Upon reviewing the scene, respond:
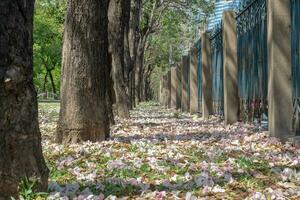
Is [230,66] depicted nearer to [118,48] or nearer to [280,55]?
[280,55]

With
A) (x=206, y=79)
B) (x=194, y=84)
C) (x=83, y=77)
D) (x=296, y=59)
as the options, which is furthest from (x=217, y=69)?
(x=83, y=77)

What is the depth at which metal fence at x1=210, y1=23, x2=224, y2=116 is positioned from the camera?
14.0 m

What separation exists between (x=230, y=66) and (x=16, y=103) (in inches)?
324

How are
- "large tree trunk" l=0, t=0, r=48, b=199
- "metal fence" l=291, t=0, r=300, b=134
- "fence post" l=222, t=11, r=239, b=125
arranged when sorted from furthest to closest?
"fence post" l=222, t=11, r=239, b=125, "metal fence" l=291, t=0, r=300, b=134, "large tree trunk" l=0, t=0, r=48, b=199

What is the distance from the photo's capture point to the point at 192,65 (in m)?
18.6

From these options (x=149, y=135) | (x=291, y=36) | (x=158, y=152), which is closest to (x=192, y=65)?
(x=149, y=135)

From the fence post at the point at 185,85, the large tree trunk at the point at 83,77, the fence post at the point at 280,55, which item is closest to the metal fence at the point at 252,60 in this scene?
the fence post at the point at 280,55

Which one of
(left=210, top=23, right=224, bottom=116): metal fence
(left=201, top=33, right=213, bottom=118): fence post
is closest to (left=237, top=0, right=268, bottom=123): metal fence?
(left=210, top=23, right=224, bottom=116): metal fence

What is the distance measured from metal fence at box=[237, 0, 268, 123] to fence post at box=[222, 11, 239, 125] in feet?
0.69

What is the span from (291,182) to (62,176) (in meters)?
2.17

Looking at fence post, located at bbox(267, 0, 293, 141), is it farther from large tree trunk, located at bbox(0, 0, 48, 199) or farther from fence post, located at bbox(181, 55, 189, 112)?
fence post, located at bbox(181, 55, 189, 112)

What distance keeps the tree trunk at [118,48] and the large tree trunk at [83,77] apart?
244 inches

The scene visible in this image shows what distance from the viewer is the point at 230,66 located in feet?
38.3

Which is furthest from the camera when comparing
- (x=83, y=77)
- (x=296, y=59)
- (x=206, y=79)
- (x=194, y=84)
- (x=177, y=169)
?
(x=194, y=84)
